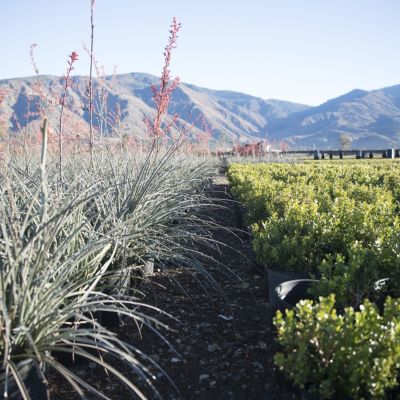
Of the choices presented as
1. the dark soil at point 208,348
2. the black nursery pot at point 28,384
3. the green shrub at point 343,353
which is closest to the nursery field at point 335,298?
the green shrub at point 343,353

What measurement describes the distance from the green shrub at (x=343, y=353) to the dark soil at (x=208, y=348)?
561 millimetres

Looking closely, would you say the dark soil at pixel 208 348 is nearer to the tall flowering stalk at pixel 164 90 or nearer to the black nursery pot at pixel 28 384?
the black nursery pot at pixel 28 384

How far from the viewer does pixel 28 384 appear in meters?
1.81

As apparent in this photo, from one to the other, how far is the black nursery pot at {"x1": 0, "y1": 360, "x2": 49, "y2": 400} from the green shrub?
1.03 meters

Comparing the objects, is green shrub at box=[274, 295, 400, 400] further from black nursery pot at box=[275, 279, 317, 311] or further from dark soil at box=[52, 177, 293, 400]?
black nursery pot at box=[275, 279, 317, 311]

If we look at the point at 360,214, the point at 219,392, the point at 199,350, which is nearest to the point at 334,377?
the point at 219,392

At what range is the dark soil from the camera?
2.30 meters

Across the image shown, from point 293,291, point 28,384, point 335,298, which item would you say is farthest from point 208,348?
point 28,384

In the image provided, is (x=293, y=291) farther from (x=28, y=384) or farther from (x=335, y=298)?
(x=28, y=384)

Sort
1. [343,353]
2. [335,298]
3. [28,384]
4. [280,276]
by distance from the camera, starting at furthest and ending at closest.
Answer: [280,276] < [335,298] < [28,384] < [343,353]

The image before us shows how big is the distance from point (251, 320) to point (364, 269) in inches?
38.0

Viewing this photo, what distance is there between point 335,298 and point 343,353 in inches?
26.9

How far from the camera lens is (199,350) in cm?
271

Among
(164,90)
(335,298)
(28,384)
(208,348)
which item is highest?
(164,90)
